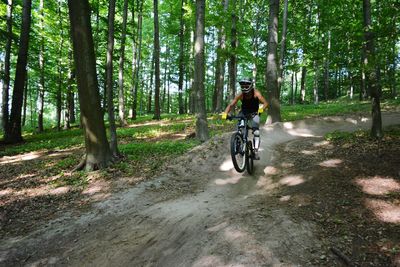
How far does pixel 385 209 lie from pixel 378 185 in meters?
1.13

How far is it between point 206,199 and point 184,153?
3969 millimetres

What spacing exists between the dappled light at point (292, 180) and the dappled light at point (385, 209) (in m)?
1.85

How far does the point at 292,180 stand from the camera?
770 centimetres

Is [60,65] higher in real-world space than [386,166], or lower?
higher

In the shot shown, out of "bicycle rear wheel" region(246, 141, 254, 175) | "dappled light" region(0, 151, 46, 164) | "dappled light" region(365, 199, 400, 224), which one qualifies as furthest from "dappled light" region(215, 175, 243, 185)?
"dappled light" region(0, 151, 46, 164)

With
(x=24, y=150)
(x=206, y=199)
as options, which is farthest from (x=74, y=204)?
(x=24, y=150)

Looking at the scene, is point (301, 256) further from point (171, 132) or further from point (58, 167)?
point (171, 132)

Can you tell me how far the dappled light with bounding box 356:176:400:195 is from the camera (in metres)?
6.06

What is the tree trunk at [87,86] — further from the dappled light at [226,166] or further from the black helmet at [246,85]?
the black helmet at [246,85]

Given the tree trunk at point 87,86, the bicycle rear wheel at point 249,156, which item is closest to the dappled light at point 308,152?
the bicycle rear wheel at point 249,156

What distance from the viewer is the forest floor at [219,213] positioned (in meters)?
4.53

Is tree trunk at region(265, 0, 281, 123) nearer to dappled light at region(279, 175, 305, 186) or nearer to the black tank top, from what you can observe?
the black tank top

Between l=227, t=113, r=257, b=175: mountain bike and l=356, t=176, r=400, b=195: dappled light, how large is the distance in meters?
2.89

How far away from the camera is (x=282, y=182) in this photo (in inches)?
309
